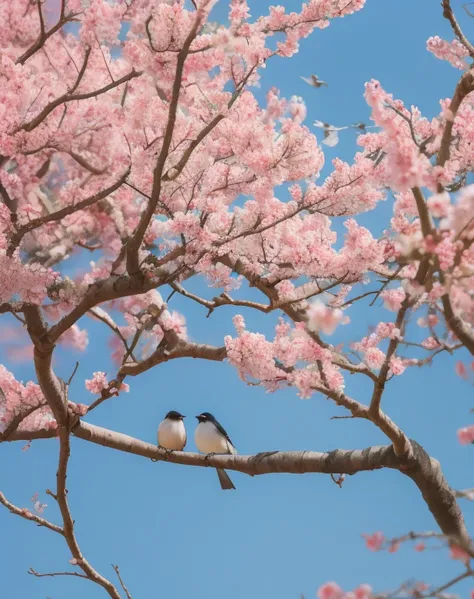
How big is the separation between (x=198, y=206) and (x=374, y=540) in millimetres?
2642

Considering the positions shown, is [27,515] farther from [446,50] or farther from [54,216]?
[446,50]

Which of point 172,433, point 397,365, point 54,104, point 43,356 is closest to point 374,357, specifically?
point 397,365

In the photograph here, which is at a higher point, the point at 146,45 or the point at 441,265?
the point at 146,45

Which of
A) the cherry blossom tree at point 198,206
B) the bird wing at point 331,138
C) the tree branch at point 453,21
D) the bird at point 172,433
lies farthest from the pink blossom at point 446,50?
the bird at point 172,433

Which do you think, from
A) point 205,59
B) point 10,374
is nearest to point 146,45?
point 205,59

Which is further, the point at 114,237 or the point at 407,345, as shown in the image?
the point at 114,237

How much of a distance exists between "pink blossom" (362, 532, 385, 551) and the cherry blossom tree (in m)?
1.18

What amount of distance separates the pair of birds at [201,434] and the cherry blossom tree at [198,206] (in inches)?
48.5

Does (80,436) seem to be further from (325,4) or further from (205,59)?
(325,4)

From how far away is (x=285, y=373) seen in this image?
4.70m

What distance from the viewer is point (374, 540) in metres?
2.95

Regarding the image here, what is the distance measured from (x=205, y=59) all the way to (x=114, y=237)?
196cm

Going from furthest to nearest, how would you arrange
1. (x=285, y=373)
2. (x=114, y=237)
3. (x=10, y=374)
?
(x=114, y=237)
(x=10, y=374)
(x=285, y=373)

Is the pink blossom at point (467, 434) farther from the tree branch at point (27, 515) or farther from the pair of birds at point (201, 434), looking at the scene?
the pair of birds at point (201, 434)
